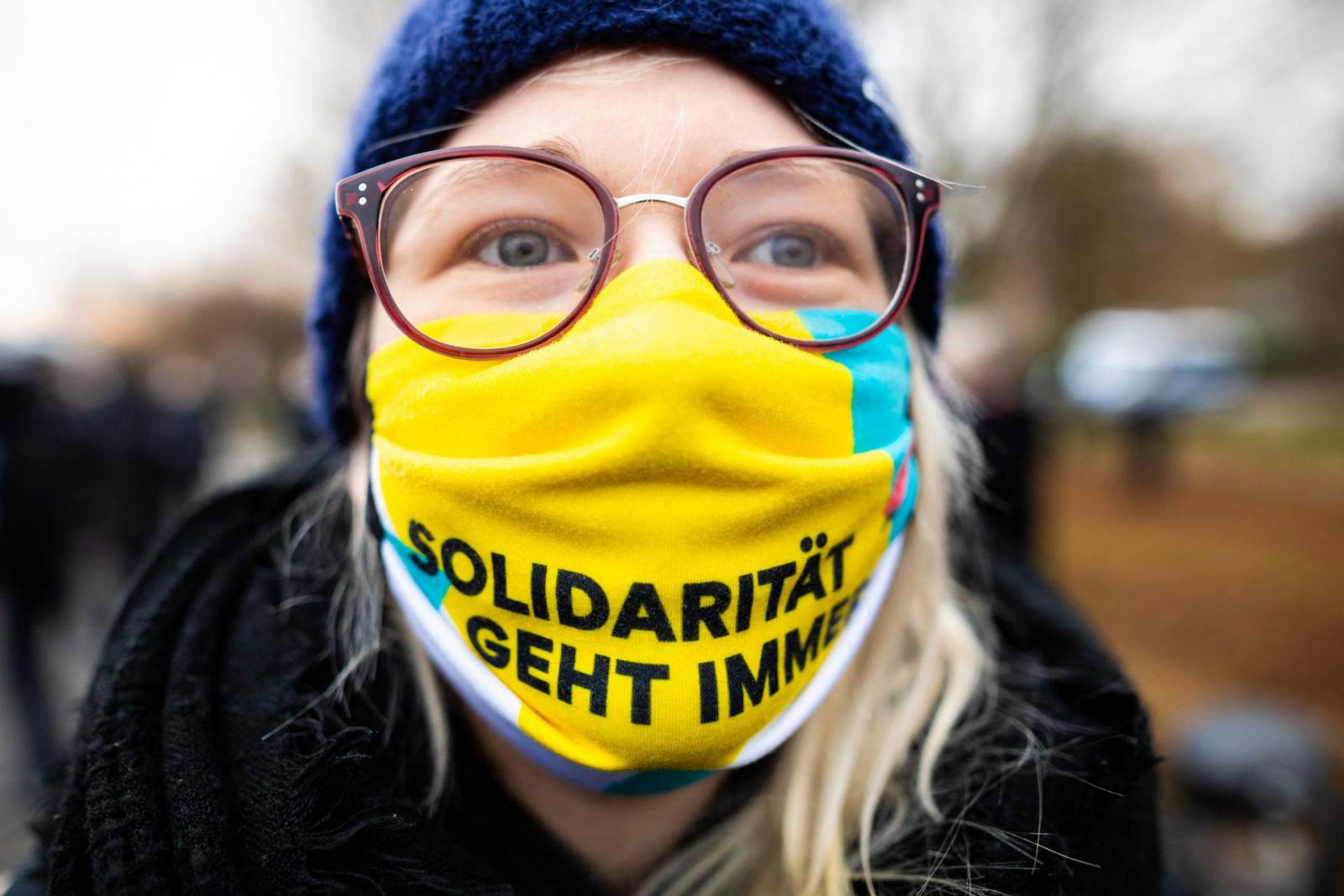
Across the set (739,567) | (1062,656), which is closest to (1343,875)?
(1062,656)

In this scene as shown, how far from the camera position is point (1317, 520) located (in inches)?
345

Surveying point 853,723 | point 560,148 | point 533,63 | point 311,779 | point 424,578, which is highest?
point 533,63

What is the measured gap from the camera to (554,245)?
1.05 meters

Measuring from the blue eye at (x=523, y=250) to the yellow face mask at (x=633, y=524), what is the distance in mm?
99

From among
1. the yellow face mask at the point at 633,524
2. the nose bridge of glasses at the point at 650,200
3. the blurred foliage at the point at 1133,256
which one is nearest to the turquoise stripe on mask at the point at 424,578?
the yellow face mask at the point at 633,524

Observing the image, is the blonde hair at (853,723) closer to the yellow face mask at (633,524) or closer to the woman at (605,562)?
the woman at (605,562)

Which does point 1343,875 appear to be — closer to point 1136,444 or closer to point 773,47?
point 773,47

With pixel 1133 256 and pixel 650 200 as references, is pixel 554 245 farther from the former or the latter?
pixel 1133 256

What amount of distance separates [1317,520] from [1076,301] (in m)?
8.93

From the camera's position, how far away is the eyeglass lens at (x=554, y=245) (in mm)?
1020

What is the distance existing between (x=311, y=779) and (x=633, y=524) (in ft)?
1.80

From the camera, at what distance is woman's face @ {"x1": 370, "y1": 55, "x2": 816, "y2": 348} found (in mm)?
1021

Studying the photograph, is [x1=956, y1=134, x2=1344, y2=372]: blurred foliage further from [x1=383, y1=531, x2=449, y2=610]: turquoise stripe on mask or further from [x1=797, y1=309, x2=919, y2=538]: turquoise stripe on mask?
[x1=383, y1=531, x2=449, y2=610]: turquoise stripe on mask

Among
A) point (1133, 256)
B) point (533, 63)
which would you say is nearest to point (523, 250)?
point (533, 63)
